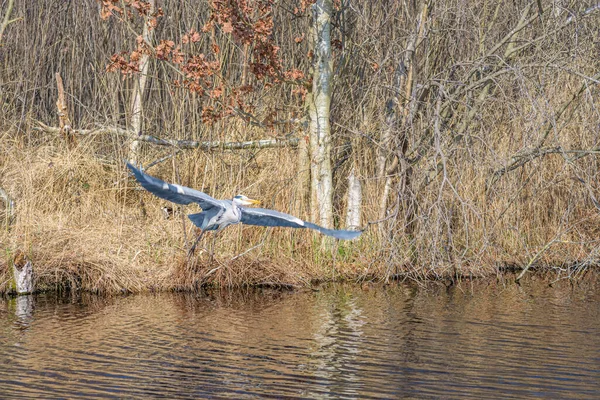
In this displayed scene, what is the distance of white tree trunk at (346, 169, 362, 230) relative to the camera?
917cm

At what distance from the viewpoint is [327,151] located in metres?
9.30

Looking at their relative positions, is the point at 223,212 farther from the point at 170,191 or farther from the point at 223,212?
the point at 170,191

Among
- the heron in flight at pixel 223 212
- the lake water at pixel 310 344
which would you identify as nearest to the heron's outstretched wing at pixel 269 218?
the heron in flight at pixel 223 212

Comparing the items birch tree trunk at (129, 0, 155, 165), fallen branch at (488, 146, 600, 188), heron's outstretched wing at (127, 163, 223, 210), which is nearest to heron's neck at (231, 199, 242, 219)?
heron's outstretched wing at (127, 163, 223, 210)

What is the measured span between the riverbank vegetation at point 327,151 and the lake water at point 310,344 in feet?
1.89

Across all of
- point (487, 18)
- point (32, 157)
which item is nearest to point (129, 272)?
point (32, 157)

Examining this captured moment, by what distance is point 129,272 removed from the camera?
27.8 ft

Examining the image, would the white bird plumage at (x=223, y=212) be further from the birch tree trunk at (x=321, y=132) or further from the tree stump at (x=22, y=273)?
the birch tree trunk at (x=321, y=132)

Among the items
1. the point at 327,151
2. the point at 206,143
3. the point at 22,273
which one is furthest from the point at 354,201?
the point at 22,273

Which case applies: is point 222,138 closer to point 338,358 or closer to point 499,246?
point 499,246

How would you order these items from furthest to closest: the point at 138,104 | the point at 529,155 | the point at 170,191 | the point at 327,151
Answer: the point at 138,104 < the point at 327,151 < the point at 529,155 < the point at 170,191

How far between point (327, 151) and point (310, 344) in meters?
3.41

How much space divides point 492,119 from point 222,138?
281cm

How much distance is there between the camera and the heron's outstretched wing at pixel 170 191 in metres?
5.97
